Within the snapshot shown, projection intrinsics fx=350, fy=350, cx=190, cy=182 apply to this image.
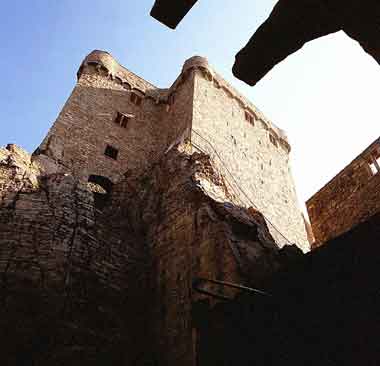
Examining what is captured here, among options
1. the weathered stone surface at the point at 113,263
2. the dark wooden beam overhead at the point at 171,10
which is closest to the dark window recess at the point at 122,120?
the weathered stone surface at the point at 113,263

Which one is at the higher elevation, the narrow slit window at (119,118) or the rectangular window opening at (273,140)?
the rectangular window opening at (273,140)

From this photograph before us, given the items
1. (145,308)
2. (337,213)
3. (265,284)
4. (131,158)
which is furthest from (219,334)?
(131,158)

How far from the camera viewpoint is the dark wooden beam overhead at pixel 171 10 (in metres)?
1.95

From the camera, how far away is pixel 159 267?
6816mm

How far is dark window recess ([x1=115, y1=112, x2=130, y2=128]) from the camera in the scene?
58.0 ft

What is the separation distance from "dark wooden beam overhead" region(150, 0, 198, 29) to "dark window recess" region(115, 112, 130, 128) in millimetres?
16016

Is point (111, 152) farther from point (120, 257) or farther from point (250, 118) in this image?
point (120, 257)

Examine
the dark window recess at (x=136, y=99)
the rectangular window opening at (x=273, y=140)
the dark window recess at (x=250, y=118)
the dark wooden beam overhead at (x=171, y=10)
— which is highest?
the dark window recess at (x=136, y=99)

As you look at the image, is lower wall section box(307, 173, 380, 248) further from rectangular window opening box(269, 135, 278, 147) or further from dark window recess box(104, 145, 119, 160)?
rectangular window opening box(269, 135, 278, 147)

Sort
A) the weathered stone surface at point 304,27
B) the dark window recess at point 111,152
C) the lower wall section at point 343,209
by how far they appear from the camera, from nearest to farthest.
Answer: the weathered stone surface at point 304,27 < the lower wall section at point 343,209 < the dark window recess at point 111,152

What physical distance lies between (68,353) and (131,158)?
11933 millimetres

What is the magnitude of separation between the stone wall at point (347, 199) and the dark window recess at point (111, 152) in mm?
8758

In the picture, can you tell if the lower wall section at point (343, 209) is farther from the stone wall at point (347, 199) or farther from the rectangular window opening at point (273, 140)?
the rectangular window opening at point (273, 140)

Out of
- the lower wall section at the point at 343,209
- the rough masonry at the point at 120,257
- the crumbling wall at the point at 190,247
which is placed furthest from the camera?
the lower wall section at the point at 343,209
